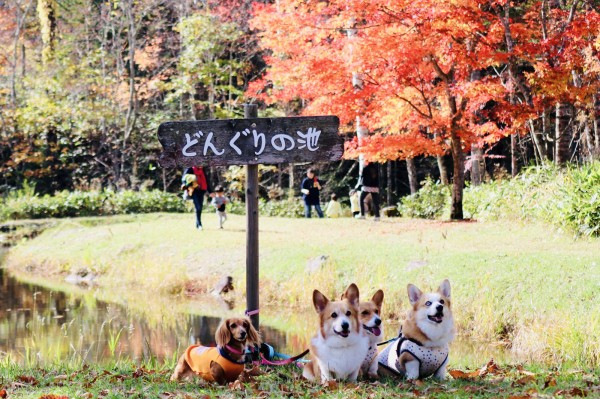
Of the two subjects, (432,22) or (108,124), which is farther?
(108,124)

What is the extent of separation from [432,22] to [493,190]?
5.00 m

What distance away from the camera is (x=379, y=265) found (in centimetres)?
1296

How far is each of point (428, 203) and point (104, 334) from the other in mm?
13063

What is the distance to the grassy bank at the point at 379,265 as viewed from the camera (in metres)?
9.83

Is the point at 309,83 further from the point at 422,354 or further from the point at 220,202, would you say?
the point at 422,354

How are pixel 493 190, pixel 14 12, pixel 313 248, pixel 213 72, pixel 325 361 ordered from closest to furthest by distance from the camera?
pixel 325 361
pixel 313 248
pixel 493 190
pixel 213 72
pixel 14 12

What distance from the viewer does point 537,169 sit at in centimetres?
1738

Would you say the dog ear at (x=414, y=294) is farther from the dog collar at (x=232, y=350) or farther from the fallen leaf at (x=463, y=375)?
the dog collar at (x=232, y=350)

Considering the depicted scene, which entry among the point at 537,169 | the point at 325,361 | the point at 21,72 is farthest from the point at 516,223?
the point at 21,72

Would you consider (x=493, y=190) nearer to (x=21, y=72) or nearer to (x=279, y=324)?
(x=279, y=324)

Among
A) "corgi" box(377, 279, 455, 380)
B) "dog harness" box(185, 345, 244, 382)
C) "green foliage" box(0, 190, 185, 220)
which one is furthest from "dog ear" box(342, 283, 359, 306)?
"green foliage" box(0, 190, 185, 220)

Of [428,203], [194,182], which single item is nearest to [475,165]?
[428,203]

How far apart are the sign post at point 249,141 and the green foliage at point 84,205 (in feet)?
62.1

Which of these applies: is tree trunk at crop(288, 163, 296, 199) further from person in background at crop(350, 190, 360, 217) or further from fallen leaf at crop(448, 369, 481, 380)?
fallen leaf at crop(448, 369, 481, 380)
